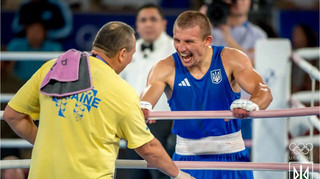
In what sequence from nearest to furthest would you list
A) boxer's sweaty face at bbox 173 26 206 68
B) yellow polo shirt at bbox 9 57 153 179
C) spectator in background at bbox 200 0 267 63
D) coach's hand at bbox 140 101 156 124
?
yellow polo shirt at bbox 9 57 153 179 < coach's hand at bbox 140 101 156 124 < boxer's sweaty face at bbox 173 26 206 68 < spectator in background at bbox 200 0 267 63

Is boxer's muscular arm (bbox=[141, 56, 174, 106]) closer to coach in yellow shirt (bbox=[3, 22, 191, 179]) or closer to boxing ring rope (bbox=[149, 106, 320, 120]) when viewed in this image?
boxing ring rope (bbox=[149, 106, 320, 120])

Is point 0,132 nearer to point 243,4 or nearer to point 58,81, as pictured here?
point 243,4

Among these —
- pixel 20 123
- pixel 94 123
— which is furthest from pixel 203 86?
pixel 20 123

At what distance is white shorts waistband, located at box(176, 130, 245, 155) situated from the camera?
326cm

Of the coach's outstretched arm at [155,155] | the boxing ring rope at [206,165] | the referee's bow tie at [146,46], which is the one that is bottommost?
the boxing ring rope at [206,165]

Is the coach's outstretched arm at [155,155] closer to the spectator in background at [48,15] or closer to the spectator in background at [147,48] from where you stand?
the spectator in background at [147,48]

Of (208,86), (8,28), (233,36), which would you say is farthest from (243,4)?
(8,28)

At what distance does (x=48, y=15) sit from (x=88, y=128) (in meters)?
3.80

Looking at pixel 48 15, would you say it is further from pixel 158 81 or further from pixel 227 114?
pixel 227 114

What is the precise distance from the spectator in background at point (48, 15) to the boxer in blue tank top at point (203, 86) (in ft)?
9.88

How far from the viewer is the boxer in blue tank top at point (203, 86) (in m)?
3.22

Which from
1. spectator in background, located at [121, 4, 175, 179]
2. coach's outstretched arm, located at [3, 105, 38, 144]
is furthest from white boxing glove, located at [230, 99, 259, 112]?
spectator in background, located at [121, 4, 175, 179]

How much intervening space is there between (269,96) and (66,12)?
3565 millimetres

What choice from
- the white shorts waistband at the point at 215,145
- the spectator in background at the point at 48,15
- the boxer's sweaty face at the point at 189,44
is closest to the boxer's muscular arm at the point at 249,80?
the boxer's sweaty face at the point at 189,44
